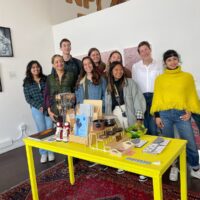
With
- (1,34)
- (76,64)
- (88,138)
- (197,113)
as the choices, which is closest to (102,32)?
(76,64)

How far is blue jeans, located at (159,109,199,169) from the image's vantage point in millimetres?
2256

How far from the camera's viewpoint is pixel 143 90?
2543mm

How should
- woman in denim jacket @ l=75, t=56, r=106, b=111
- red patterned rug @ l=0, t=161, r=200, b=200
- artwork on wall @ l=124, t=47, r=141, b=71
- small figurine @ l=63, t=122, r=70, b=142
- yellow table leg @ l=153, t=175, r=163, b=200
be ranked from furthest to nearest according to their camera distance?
1. artwork on wall @ l=124, t=47, r=141, b=71
2. woman in denim jacket @ l=75, t=56, r=106, b=111
3. red patterned rug @ l=0, t=161, r=200, b=200
4. small figurine @ l=63, t=122, r=70, b=142
5. yellow table leg @ l=153, t=175, r=163, b=200

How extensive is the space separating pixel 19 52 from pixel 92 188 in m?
2.71

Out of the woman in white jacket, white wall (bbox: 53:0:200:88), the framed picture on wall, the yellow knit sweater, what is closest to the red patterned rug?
the woman in white jacket

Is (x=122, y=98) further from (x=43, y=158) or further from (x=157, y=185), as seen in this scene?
(x=43, y=158)

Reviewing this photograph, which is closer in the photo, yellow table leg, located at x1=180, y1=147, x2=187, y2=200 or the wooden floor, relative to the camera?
yellow table leg, located at x1=180, y1=147, x2=187, y2=200

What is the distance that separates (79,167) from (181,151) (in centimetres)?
159

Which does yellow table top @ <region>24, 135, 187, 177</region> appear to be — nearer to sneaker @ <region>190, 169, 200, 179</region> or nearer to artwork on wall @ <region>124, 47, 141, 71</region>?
sneaker @ <region>190, 169, 200, 179</region>

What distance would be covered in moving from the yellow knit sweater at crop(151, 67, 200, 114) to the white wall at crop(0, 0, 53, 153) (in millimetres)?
2588

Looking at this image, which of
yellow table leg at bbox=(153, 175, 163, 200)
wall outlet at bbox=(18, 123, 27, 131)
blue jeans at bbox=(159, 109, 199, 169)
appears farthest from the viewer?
wall outlet at bbox=(18, 123, 27, 131)

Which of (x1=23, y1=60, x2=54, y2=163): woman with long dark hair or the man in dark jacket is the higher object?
the man in dark jacket

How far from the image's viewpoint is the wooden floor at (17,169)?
7.58ft

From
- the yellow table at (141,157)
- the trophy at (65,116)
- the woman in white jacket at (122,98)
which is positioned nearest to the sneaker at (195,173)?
the yellow table at (141,157)
